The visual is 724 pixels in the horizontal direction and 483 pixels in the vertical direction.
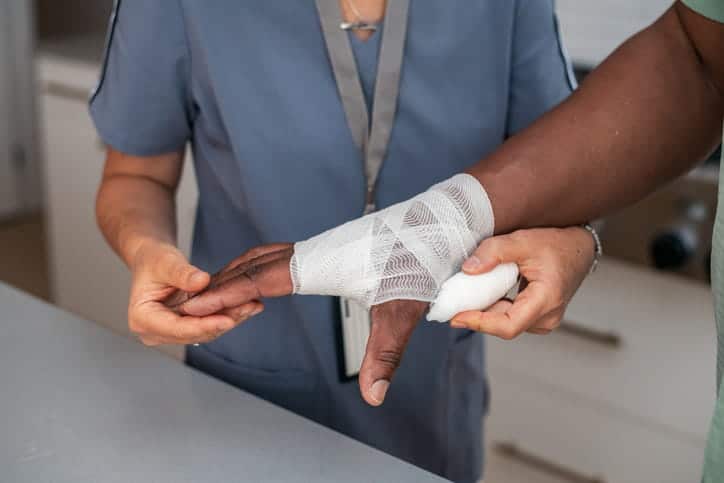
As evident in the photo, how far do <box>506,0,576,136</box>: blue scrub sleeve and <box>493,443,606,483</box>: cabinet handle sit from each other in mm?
878

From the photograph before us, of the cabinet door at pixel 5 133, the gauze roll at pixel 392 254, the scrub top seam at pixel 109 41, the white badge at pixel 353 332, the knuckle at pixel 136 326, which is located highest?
the scrub top seam at pixel 109 41

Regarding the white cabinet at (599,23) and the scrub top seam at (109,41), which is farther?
the white cabinet at (599,23)

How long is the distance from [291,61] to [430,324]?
1.04 feet

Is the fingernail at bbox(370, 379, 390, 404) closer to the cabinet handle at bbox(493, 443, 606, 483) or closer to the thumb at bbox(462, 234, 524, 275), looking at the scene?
the thumb at bbox(462, 234, 524, 275)

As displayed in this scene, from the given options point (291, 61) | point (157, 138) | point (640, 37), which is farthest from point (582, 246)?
point (157, 138)

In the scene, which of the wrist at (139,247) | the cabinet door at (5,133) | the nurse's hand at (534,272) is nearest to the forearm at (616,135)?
the nurse's hand at (534,272)

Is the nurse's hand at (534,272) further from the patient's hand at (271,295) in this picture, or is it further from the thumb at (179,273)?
the thumb at (179,273)

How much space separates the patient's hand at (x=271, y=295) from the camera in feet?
2.33

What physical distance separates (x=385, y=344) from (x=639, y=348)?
0.98 metres

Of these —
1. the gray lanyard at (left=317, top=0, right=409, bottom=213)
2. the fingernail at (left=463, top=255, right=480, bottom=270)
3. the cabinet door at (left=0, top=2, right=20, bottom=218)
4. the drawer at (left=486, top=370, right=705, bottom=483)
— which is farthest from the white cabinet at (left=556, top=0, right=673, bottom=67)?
the cabinet door at (left=0, top=2, right=20, bottom=218)

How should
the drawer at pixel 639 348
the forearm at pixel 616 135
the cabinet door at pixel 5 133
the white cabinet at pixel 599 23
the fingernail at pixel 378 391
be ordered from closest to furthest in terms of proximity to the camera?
the fingernail at pixel 378 391 < the forearm at pixel 616 135 < the drawer at pixel 639 348 < the white cabinet at pixel 599 23 < the cabinet door at pixel 5 133

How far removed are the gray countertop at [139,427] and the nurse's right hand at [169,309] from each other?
0.17ft

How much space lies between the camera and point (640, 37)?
830mm

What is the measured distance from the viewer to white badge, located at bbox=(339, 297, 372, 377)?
3.25 feet
